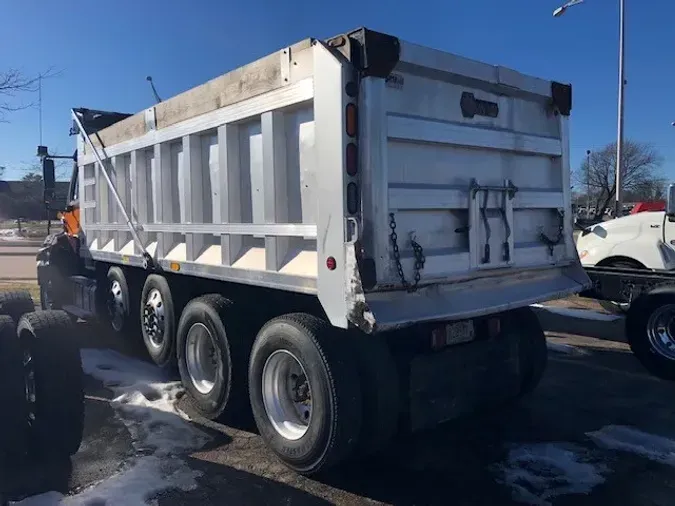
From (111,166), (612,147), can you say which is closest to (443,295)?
(111,166)

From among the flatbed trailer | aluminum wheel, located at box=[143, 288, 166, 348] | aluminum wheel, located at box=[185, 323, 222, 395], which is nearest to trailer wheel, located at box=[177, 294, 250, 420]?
aluminum wheel, located at box=[185, 323, 222, 395]

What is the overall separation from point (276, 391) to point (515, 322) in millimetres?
2279

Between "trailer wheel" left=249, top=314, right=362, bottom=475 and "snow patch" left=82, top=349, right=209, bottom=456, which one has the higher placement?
"trailer wheel" left=249, top=314, right=362, bottom=475

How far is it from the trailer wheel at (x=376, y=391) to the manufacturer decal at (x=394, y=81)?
67.6 inches

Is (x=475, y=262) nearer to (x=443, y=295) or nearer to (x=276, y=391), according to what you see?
(x=443, y=295)

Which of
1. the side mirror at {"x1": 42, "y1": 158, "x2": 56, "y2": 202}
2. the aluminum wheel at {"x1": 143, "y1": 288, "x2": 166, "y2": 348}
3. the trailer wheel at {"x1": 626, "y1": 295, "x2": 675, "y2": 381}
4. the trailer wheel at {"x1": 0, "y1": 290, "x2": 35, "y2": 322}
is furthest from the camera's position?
the side mirror at {"x1": 42, "y1": 158, "x2": 56, "y2": 202}

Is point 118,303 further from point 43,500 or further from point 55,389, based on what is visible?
point 43,500

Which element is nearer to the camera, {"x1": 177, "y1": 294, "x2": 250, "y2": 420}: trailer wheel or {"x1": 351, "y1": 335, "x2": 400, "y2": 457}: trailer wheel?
{"x1": 351, "y1": 335, "x2": 400, "y2": 457}: trailer wheel

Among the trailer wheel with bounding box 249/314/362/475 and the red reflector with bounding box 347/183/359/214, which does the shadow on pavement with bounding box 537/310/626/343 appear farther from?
the red reflector with bounding box 347/183/359/214

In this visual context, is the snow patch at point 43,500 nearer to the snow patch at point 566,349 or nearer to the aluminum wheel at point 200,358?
the aluminum wheel at point 200,358

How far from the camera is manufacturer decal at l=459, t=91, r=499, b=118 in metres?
4.77

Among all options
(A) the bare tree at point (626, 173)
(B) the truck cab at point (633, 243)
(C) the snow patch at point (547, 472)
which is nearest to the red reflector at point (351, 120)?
(C) the snow patch at point (547, 472)

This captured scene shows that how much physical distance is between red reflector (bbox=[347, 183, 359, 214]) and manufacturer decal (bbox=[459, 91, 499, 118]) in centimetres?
130

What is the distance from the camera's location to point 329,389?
414cm
